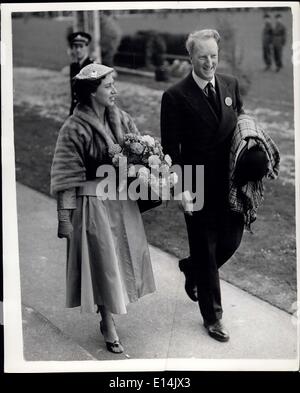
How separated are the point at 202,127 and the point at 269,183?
1.12 meters

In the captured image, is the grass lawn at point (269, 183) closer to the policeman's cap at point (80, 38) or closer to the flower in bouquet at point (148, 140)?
the policeman's cap at point (80, 38)

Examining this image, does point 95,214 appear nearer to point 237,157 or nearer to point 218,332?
point 237,157

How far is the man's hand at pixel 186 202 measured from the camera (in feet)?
14.4

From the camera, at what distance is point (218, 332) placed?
4508 millimetres

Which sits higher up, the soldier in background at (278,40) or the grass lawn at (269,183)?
the soldier in background at (278,40)

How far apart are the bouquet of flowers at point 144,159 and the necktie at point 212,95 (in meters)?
0.44

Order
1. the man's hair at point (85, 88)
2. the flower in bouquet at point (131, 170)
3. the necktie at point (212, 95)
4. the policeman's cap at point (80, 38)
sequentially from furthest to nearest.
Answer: the policeman's cap at point (80, 38), the necktie at point (212, 95), the flower in bouquet at point (131, 170), the man's hair at point (85, 88)

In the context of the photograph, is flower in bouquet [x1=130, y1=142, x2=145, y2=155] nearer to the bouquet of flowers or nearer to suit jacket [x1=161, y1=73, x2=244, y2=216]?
the bouquet of flowers

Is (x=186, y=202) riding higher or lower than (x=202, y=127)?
lower

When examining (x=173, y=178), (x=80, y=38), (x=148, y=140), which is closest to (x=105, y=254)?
(x=173, y=178)

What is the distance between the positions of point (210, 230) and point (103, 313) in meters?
0.91

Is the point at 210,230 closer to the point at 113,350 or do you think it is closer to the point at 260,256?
the point at 260,256

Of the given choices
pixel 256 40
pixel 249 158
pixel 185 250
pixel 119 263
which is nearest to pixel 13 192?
pixel 119 263

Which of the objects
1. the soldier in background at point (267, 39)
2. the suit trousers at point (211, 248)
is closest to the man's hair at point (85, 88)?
the suit trousers at point (211, 248)
